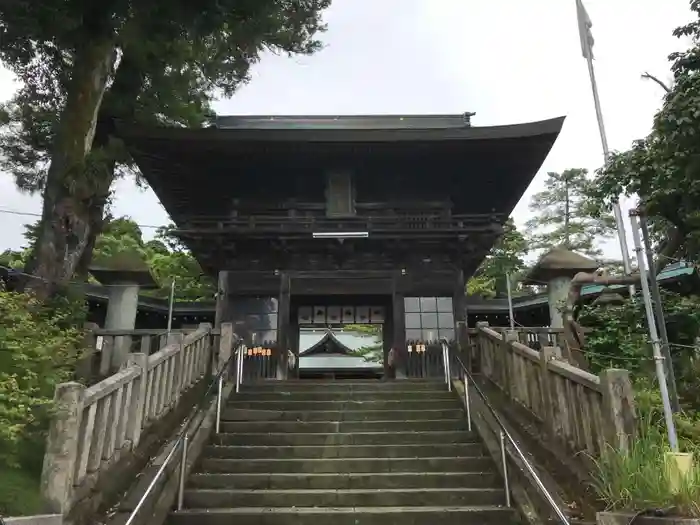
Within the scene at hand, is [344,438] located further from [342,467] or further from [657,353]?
[657,353]

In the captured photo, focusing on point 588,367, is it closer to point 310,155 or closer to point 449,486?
point 449,486

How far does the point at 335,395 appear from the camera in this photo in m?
8.62

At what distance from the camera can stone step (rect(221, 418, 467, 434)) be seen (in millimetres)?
7449

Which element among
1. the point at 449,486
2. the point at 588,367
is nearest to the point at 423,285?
the point at 588,367

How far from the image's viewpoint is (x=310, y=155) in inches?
470

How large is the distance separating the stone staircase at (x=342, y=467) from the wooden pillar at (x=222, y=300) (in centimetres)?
382

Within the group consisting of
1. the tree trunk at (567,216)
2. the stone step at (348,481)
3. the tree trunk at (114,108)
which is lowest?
the stone step at (348,481)

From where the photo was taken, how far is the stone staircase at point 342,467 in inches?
215

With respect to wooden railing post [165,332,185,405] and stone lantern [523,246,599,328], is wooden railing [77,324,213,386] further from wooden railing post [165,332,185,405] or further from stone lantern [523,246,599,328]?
stone lantern [523,246,599,328]

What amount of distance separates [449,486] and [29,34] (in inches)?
407

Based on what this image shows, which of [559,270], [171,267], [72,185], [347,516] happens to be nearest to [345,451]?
[347,516]

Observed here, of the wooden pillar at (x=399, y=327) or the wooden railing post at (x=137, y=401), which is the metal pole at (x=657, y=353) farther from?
the wooden pillar at (x=399, y=327)

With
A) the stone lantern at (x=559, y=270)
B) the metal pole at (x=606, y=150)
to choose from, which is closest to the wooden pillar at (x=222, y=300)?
the stone lantern at (x=559, y=270)

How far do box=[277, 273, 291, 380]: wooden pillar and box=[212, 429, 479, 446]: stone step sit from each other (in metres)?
4.43
